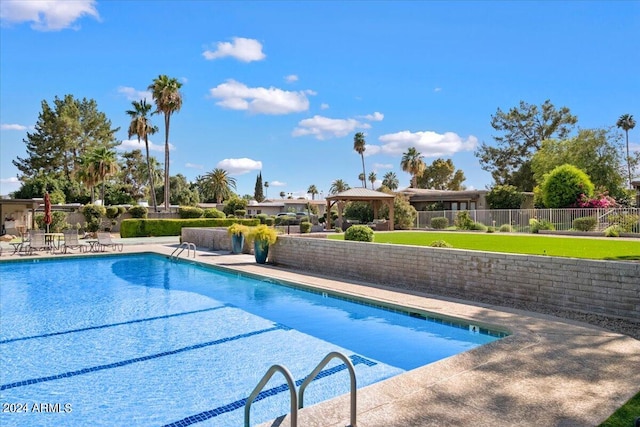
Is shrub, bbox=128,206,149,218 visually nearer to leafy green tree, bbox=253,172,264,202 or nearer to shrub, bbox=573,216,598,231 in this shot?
shrub, bbox=573,216,598,231

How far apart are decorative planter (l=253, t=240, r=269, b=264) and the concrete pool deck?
352 inches

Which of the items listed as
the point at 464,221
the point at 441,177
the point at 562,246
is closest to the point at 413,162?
the point at 441,177

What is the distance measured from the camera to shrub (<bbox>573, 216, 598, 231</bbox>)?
23.2 metres

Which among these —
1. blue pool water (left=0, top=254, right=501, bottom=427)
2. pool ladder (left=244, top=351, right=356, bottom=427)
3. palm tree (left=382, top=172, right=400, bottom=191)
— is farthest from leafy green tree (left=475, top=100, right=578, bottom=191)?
pool ladder (left=244, top=351, right=356, bottom=427)

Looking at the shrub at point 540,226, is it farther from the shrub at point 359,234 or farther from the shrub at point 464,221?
the shrub at point 359,234

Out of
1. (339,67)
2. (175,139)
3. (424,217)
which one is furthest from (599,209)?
(175,139)

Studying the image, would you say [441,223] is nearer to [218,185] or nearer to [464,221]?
[464,221]

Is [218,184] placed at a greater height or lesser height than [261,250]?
greater

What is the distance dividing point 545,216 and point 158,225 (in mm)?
25129

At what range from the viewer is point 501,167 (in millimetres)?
52469

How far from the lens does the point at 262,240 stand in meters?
14.1

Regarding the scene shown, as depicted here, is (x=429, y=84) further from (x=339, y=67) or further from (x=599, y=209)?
(x=599, y=209)

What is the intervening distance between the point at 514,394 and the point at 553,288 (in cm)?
453

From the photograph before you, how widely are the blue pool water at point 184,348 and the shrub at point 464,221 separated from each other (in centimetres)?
2072
